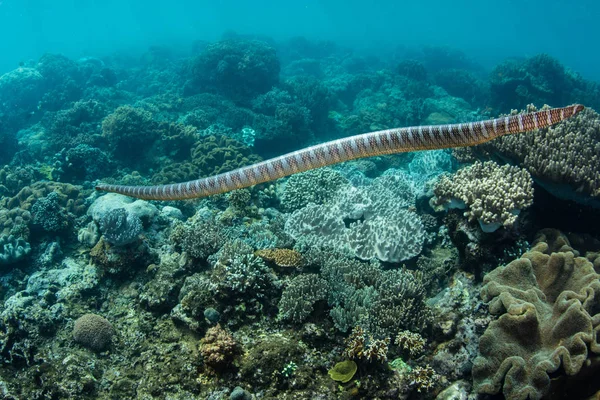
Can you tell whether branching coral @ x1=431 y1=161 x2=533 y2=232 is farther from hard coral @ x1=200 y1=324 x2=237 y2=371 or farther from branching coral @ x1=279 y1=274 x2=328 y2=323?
hard coral @ x1=200 y1=324 x2=237 y2=371

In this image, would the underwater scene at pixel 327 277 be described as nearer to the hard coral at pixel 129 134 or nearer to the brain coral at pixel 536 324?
the brain coral at pixel 536 324

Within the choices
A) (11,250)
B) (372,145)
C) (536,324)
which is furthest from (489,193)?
(11,250)

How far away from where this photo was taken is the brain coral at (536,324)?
3.14 meters

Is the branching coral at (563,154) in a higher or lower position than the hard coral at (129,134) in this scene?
higher

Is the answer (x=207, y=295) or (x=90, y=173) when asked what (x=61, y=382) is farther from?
(x=90, y=173)

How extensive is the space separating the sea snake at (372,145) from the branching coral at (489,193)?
90 centimetres

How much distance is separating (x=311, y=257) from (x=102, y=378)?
3.37 m

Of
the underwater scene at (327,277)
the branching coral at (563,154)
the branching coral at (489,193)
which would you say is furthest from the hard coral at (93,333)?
the branching coral at (563,154)

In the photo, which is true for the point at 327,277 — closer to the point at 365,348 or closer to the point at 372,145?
the point at 365,348

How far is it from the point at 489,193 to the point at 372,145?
6.09 ft

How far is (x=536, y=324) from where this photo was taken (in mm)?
3475

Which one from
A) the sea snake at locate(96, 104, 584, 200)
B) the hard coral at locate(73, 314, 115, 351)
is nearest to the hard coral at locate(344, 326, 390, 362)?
the sea snake at locate(96, 104, 584, 200)

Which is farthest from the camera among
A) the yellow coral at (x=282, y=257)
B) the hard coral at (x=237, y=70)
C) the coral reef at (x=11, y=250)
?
the hard coral at (x=237, y=70)

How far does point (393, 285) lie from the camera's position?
4.69 metres
